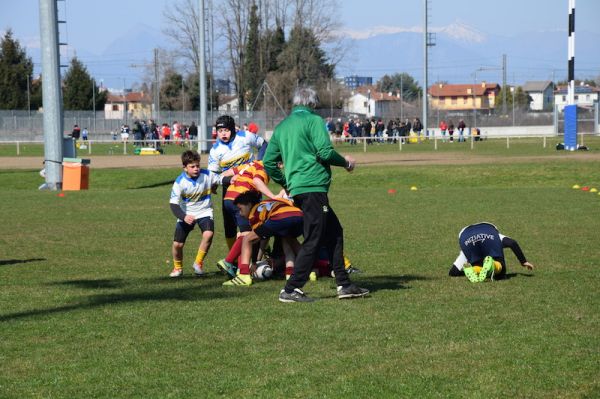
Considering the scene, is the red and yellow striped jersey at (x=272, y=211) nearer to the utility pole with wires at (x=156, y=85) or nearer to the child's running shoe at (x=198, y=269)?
the child's running shoe at (x=198, y=269)

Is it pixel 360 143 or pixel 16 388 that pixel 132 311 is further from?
pixel 360 143

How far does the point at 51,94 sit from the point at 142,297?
1890 cm

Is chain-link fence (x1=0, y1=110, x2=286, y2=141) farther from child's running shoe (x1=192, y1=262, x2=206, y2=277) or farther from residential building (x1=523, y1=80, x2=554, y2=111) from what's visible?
residential building (x1=523, y1=80, x2=554, y2=111)

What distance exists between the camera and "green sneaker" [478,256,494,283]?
995cm

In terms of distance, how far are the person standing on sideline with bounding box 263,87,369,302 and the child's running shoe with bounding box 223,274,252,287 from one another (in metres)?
1.31

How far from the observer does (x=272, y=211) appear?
380 inches

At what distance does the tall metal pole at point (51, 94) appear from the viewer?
26.6 metres

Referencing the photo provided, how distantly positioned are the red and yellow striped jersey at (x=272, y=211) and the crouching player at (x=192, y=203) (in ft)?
3.68

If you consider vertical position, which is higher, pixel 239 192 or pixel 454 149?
pixel 239 192

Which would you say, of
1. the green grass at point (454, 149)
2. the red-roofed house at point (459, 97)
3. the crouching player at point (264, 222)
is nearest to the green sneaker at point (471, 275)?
the crouching player at point (264, 222)

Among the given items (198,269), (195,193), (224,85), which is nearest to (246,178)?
(195,193)

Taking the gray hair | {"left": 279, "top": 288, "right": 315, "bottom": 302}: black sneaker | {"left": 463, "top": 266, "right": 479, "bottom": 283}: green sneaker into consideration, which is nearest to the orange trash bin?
{"left": 463, "top": 266, "right": 479, "bottom": 283}: green sneaker

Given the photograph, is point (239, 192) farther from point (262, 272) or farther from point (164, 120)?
point (164, 120)

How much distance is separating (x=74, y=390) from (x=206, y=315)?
8.22ft
